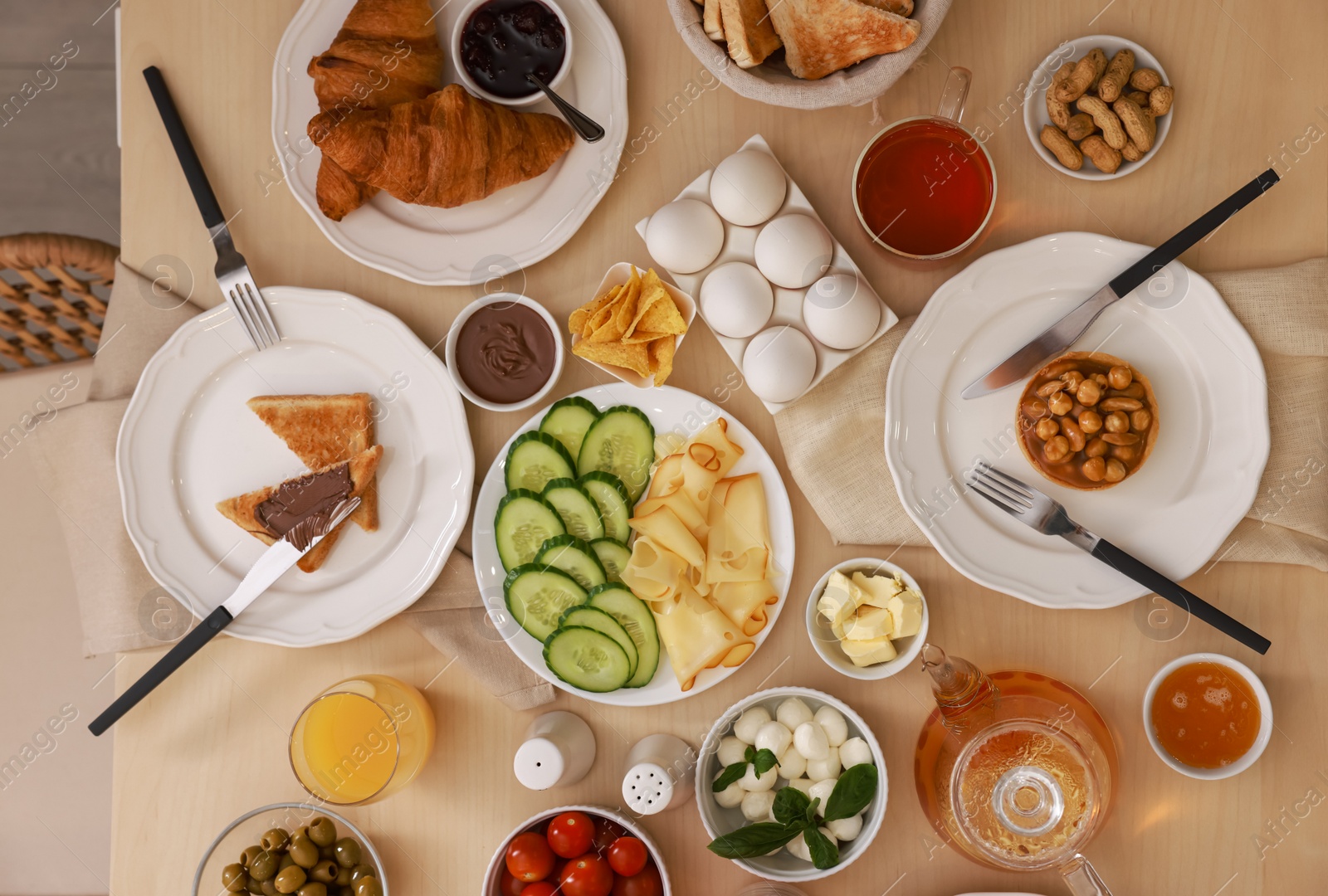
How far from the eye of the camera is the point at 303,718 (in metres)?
1.30

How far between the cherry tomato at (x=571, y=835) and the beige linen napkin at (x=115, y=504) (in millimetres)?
312

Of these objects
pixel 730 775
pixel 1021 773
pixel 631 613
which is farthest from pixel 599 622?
pixel 1021 773

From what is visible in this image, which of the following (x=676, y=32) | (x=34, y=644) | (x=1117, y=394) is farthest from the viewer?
(x=34, y=644)

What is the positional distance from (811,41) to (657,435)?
0.59 m

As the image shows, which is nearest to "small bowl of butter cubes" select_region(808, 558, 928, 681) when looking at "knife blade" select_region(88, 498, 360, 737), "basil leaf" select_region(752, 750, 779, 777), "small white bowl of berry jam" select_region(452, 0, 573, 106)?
"basil leaf" select_region(752, 750, 779, 777)

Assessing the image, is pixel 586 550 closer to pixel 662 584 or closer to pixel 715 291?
pixel 662 584

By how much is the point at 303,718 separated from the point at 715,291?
2.92 ft

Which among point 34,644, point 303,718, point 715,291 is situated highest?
point 715,291

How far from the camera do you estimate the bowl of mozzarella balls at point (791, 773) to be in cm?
118

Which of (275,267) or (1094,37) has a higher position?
(1094,37)

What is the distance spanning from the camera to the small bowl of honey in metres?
1.24

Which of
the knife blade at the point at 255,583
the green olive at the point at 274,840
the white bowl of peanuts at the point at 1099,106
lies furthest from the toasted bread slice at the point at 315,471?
the white bowl of peanuts at the point at 1099,106

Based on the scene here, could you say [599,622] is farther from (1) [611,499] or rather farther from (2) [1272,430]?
(2) [1272,430]

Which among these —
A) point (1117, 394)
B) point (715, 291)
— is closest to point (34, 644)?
point (715, 291)
